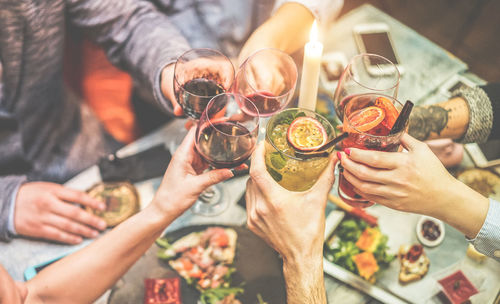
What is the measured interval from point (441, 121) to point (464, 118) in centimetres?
10

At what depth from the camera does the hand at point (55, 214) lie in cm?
156

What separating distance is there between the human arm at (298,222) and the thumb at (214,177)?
9 cm

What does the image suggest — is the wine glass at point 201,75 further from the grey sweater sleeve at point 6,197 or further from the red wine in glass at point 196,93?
the grey sweater sleeve at point 6,197

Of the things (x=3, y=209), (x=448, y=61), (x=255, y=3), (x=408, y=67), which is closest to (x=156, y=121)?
(x=255, y=3)

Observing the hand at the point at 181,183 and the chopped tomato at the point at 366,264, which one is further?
the chopped tomato at the point at 366,264

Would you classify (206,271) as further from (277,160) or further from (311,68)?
(311,68)

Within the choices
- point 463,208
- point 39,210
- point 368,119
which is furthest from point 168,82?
point 463,208

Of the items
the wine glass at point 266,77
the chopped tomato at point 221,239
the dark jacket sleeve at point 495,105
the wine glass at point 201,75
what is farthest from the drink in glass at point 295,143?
the dark jacket sleeve at point 495,105

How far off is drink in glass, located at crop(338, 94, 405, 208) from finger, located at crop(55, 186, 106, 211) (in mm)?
1113

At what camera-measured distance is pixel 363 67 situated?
4.81ft

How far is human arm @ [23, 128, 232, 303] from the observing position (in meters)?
1.30

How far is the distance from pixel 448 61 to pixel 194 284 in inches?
74.8

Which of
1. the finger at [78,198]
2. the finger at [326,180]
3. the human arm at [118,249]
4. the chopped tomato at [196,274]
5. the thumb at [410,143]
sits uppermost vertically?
the thumb at [410,143]

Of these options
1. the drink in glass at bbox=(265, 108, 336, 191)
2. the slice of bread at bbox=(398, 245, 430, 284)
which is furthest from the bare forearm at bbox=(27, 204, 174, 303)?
the slice of bread at bbox=(398, 245, 430, 284)
